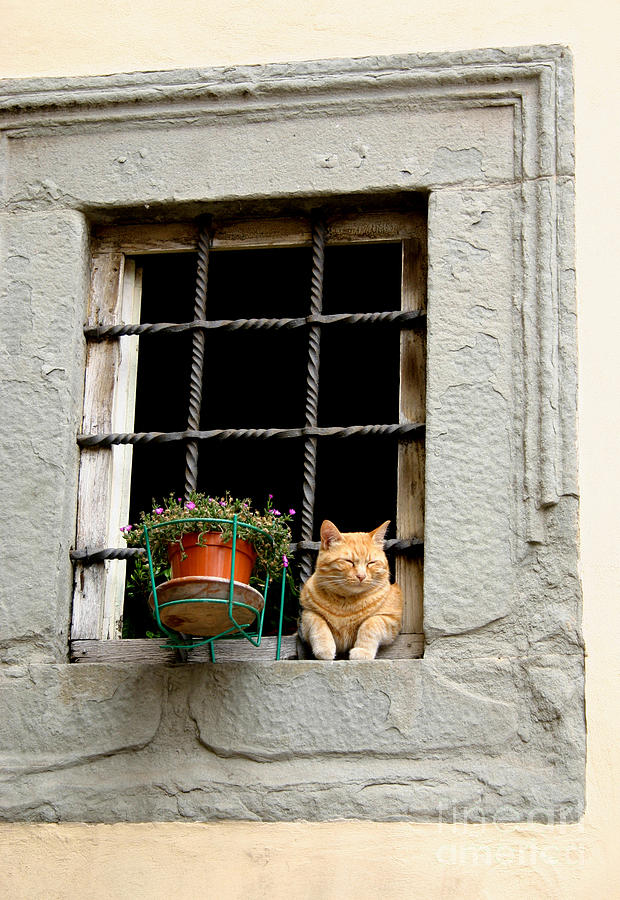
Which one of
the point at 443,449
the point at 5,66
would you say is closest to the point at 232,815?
the point at 443,449

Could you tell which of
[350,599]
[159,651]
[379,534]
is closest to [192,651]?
[159,651]

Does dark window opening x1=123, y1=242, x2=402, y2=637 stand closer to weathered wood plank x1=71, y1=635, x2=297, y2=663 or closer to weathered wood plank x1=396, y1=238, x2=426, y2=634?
weathered wood plank x1=396, y1=238, x2=426, y2=634

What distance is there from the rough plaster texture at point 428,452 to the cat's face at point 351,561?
15 cm

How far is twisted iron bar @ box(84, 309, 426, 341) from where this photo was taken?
4.04 m

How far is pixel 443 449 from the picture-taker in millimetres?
3809

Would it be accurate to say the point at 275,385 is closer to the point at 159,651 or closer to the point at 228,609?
the point at 159,651

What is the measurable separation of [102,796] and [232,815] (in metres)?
0.31

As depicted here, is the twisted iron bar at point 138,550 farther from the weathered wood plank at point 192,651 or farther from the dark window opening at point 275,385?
the dark window opening at point 275,385

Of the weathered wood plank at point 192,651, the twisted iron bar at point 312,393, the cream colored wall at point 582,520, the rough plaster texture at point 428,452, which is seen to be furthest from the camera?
the twisted iron bar at point 312,393

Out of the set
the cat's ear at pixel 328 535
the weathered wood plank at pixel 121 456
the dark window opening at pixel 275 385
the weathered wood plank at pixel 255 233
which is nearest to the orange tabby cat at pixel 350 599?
the cat's ear at pixel 328 535

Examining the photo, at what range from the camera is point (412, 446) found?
3.98 m

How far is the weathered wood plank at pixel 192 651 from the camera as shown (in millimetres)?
3820

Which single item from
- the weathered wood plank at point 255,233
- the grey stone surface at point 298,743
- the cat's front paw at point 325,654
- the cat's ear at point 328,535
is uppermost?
the weathered wood plank at point 255,233

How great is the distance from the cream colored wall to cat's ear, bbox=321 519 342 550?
60cm
